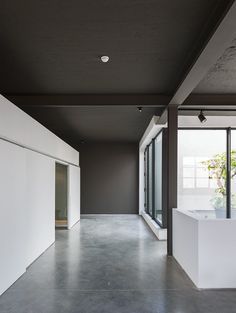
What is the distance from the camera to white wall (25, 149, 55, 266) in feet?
16.2

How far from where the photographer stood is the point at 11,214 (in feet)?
13.3

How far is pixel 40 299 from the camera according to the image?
357 cm

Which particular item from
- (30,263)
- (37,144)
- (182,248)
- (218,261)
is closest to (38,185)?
(37,144)

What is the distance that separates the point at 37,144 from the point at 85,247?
2410 mm

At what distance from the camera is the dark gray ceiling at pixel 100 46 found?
284cm

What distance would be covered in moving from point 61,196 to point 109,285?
5388 mm

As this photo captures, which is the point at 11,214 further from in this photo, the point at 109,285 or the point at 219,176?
the point at 219,176

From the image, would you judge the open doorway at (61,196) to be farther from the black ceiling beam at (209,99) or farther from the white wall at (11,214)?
the black ceiling beam at (209,99)

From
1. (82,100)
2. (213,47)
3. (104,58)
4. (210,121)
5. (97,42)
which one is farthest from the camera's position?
(210,121)

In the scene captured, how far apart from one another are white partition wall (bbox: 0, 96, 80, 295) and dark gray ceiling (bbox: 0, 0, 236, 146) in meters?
0.64

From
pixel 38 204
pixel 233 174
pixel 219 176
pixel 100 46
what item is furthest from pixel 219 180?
pixel 100 46

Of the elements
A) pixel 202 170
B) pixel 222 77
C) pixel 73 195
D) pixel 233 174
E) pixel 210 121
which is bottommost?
pixel 73 195

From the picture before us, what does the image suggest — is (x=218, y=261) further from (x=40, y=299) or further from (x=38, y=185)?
(x=38, y=185)

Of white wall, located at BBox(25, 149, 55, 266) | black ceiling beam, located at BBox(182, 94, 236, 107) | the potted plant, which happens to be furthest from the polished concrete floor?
black ceiling beam, located at BBox(182, 94, 236, 107)
